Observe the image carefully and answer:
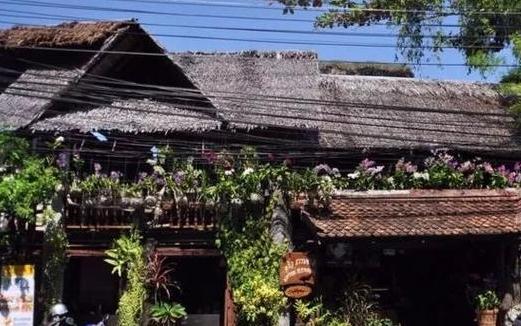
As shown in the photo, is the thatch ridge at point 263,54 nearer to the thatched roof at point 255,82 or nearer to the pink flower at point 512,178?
the thatched roof at point 255,82

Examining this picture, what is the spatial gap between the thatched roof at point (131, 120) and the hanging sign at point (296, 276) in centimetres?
255

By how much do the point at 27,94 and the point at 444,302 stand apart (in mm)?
8371

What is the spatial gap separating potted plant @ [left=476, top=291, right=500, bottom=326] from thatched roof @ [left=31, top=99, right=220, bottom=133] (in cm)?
521

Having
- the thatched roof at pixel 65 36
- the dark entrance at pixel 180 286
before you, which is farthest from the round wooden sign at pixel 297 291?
the thatched roof at pixel 65 36

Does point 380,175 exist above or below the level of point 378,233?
above

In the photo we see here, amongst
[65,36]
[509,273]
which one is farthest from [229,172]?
[509,273]

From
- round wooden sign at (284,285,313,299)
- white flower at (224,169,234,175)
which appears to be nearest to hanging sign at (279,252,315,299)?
round wooden sign at (284,285,313,299)

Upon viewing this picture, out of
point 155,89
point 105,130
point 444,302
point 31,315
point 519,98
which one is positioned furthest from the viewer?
point 519,98

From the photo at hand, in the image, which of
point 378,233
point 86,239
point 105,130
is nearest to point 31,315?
point 86,239

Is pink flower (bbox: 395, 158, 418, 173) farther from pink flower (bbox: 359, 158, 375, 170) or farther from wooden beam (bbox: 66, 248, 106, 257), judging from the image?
wooden beam (bbox: 66, 248, 106, 257)

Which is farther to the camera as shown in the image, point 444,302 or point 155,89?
point 444,302

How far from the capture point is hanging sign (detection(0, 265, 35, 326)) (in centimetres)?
1013

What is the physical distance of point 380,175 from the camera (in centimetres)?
1179

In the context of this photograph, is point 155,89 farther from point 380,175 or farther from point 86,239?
point 380,175
